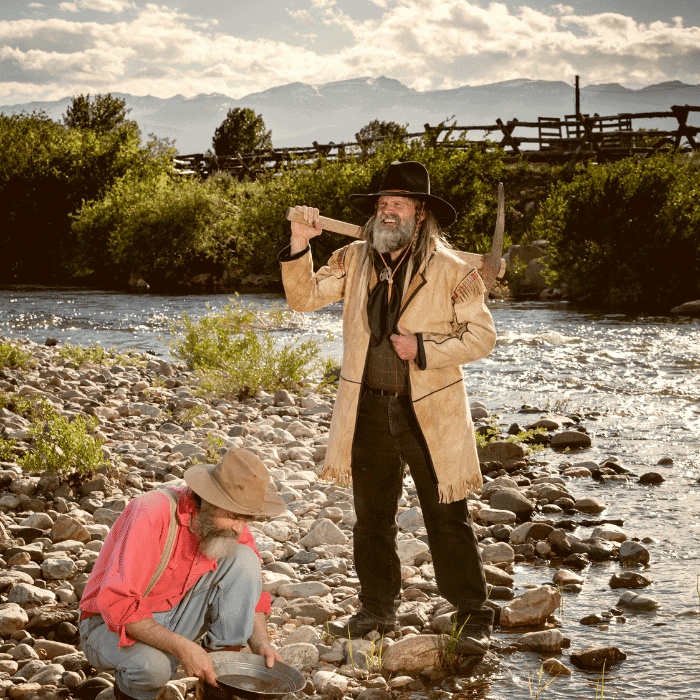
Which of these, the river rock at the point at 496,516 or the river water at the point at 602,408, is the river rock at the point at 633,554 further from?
the river rock at the point at 496,516

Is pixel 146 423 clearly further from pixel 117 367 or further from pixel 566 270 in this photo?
pixel 566 270

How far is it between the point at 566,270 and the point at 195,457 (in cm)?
1463

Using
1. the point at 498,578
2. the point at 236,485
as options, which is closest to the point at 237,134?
the point at 498,578

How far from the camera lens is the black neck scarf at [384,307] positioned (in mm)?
3438

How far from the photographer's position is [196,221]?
25938 millimetres

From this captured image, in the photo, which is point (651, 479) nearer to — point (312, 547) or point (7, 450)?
point (312, 547)

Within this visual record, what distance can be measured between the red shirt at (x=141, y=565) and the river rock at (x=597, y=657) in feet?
5.41

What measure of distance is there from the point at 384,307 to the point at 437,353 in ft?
1.11

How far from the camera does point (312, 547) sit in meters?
4.83

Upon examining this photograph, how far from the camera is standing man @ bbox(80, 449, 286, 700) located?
2736 mm

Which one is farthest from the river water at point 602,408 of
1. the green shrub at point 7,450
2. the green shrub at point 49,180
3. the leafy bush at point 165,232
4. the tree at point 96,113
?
the tree at point 96,113

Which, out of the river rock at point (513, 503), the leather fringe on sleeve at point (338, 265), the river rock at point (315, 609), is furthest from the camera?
the river rock at point (513, 503)

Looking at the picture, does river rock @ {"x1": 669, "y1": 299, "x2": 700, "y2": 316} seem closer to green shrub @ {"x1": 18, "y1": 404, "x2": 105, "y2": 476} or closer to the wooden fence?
the wooden fence

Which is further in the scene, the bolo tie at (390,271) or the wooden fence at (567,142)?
the wooden fence at (567,142)
